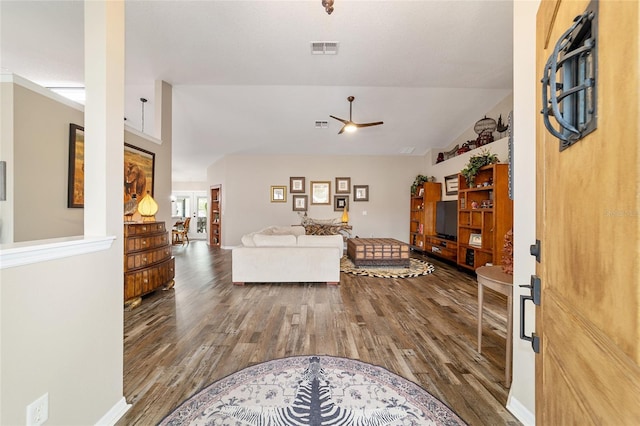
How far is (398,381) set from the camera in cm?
162

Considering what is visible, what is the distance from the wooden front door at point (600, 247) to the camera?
410 mm

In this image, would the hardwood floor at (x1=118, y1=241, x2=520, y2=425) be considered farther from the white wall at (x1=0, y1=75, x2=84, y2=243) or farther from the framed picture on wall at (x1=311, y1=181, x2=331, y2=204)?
the framed picture on wall at (x1=311, y1=181, x2=331, y2=204)

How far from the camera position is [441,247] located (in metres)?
5.51

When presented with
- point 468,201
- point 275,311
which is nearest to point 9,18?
point 275,311

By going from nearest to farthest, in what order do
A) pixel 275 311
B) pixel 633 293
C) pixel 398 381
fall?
pixel 633 293 → pixel 398 381 → pixel 275 311

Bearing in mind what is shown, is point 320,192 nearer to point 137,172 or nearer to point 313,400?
point 137,172

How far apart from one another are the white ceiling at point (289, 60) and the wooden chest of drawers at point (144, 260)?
2368mm

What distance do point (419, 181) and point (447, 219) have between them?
1556 mm

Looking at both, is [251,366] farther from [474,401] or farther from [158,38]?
[158,38]

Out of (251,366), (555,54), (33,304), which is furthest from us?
(251,366)

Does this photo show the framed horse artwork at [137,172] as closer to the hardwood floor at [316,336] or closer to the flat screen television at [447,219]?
the hardwood floor at [316,336]

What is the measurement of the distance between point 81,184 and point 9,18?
2.05 meters

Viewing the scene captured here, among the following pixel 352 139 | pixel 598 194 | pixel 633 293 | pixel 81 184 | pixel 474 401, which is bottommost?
pixel 474 401

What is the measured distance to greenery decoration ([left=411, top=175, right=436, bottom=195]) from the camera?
6340 mm
